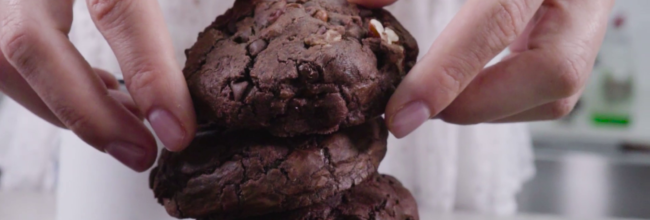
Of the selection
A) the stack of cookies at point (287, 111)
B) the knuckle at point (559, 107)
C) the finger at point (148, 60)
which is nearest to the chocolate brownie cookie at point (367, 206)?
the stack of cookies at point (287, 111)

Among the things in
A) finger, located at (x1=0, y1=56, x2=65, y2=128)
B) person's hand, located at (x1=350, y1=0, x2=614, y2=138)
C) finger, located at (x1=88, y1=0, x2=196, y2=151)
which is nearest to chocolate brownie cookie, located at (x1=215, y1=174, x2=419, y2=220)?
person's hand, located at (x1=350, y1=0, x2=614, y2=138)

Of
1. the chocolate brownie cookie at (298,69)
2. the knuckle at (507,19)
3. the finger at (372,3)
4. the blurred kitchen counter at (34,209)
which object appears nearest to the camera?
the chocolate brownie cookie at (298,69)

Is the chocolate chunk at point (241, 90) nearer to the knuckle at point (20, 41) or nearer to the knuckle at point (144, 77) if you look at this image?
the knuckle at point (144, 77)

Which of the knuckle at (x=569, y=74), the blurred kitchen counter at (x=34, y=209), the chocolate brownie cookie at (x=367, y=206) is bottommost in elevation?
the blurred kitchen counter at (x=34, y=209)

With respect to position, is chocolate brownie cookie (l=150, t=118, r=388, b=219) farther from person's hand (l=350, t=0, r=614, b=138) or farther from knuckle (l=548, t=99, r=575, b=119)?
knuckle (l=548, t=99, r=575, b=119)

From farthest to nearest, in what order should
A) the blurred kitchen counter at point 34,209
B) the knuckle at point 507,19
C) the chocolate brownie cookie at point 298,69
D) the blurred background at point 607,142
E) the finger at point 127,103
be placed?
the blurred background at point 607,142, the blurred kitchen counter at point 34,209, the finger at point 127,103, the knuckle at point 507,19, the chocolate brownie cookie at point 298,69

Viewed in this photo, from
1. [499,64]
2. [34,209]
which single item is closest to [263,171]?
[499,64]
